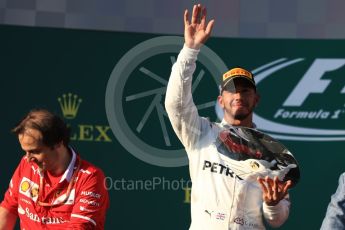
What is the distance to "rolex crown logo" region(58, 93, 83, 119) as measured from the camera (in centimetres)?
467

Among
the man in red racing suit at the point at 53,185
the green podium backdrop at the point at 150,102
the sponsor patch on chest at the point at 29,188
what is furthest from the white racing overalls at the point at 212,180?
the green podium backdrop at the point at 150,102

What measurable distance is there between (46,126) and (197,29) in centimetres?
70

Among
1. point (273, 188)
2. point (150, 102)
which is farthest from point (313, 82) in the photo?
point (273, 188)

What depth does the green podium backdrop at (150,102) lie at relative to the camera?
465cm

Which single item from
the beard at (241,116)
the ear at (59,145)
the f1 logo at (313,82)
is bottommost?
the ear at (59,145)

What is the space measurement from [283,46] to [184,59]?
2.07 meters

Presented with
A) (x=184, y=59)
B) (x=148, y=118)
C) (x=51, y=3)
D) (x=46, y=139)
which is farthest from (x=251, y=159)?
(x=51, y=3)

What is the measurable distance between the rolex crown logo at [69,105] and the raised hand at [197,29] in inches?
74.0

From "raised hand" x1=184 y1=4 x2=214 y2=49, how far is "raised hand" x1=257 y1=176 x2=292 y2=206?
563 mm

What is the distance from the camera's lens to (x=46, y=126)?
2.68 metres

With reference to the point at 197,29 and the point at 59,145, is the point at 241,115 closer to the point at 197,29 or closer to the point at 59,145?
the point at 197,29

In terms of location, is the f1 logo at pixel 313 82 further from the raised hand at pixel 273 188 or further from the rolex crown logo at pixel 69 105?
the raised hand at pixel 273 188

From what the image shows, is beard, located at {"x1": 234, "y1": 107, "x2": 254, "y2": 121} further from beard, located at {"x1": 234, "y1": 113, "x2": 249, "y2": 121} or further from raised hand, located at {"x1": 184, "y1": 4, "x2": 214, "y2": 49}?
raised hand, located at {"x1": 184, "y1": 4, "x2": 214, "y2": 49}

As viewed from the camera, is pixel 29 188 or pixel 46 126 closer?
pixel 46 126
